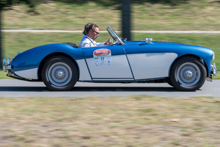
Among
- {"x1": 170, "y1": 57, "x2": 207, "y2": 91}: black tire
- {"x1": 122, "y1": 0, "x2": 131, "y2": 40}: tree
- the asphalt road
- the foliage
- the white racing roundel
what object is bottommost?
the asphalt road

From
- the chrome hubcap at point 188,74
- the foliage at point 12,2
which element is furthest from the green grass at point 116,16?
the chrome hubcap at point 188,74

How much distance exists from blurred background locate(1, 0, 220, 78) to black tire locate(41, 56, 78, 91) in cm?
794

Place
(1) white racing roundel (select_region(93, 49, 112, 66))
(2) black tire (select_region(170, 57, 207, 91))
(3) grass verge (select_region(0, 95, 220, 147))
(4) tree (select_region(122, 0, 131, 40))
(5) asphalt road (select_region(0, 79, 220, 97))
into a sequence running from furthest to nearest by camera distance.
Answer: (4) tree (select_region(122, 0, 131, 40)) < (2) black tire (select_region(170, 57, 207, 91)) < (1) white racing roundel (select_region(93, 49, 112, 66)) < (5) asphalt road (select_region(0, 79, 220, 97)) < (3) grass verge (select_region(0, 95, 220, 147))

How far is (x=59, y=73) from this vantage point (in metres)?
8.14

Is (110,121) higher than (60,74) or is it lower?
lower

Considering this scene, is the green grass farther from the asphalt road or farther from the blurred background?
the asphalt road

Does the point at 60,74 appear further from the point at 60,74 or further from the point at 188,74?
the point at 188,74

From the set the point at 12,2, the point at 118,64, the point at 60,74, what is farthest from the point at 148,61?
the point at 12,2

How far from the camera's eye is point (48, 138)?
443cm

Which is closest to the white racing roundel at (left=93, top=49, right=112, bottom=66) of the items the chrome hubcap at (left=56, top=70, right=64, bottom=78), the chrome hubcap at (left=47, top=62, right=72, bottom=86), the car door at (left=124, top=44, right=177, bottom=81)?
the car door at (left=124, top=44, right=177, bottom=81)

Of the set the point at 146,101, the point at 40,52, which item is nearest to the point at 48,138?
the point at 146,101

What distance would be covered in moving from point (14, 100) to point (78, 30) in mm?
13687

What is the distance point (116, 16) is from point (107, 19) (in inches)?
35.1

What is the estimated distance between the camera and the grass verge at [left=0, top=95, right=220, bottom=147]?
171 inches
